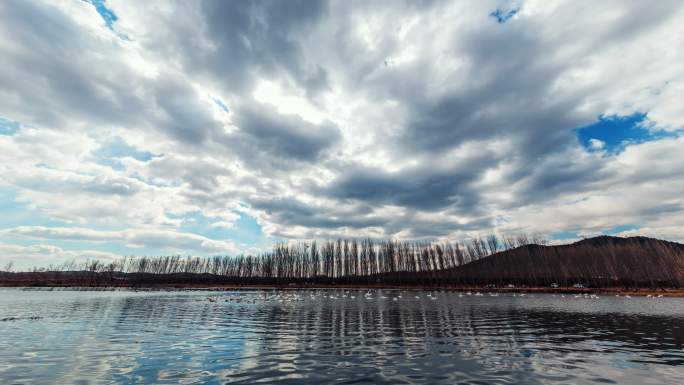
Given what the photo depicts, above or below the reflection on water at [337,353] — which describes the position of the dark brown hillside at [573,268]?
above

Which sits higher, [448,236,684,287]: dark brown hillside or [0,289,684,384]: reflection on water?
[448,236,684,287]: dark brown hillside

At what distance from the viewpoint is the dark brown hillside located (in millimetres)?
109219

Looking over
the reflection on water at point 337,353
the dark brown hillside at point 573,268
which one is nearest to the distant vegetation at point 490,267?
the dark brown hillside at point 573,268

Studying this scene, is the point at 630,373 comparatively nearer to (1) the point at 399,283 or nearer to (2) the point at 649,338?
(2) the point at 649,338

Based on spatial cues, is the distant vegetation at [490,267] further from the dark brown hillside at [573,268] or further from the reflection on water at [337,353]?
the reflection on water at [337,353]

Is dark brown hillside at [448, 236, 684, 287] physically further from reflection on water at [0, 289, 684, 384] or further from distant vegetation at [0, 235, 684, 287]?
reflection on water at [0, 289, 684, 384]

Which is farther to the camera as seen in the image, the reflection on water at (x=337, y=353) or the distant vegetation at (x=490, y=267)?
the distant vegetation at (x=490, y=267)

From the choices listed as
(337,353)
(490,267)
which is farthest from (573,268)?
(337,353)

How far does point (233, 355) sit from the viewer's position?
1425 cm

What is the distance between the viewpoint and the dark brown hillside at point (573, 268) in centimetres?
10922

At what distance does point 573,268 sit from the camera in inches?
4589

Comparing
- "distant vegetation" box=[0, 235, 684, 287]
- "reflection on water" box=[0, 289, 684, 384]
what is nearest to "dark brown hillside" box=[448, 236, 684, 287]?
"distant vegetation" box=[0, 235, 684, 287]

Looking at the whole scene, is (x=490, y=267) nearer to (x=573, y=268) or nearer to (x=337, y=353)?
(x=573, y=268)

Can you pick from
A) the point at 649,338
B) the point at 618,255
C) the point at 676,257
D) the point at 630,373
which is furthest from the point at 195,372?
the point at 618,255
